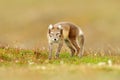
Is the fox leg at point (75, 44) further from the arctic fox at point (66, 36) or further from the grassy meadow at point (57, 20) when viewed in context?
the grassy meadow at point (57, 20)

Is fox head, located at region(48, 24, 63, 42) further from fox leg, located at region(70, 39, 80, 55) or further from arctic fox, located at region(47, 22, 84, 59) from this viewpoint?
fox leg, located at region(70, 39, 80, 55)

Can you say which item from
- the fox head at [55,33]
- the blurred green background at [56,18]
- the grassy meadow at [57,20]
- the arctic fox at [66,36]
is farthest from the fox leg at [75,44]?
the blurred green background at [56,18]

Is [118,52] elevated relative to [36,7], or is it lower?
lower

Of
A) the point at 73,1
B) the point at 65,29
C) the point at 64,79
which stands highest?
the point at 73,1

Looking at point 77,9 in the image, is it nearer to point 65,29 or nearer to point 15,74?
point 65,29

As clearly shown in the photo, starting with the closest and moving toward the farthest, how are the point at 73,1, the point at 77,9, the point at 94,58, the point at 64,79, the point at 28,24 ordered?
the point at 64,79
the point at 94,58
the point at 28,24
the point at 77,9
the point at 73,1

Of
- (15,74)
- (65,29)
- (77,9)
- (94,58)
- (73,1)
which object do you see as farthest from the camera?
(73,1)

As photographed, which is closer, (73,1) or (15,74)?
(15,74)

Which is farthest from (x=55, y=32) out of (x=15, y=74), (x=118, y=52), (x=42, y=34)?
(x=42, y=34)
